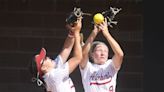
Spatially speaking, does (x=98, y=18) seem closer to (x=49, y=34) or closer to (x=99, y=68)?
(x=99, y=68)

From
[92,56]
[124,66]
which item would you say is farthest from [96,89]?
[124,66]

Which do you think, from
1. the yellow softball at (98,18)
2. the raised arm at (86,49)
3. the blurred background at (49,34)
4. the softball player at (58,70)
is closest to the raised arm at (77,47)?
the softball player at (58,70)

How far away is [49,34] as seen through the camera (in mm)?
7574

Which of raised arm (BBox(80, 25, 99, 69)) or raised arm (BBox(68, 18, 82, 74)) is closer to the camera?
raised arm (BBox(68, 18, 82, 74))

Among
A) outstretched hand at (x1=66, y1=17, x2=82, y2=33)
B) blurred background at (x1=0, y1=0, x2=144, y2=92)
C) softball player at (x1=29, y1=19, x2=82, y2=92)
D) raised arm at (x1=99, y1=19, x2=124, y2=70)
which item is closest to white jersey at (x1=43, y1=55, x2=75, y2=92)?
softball player at (x1=29, y1=19, x2=82, y2=92)

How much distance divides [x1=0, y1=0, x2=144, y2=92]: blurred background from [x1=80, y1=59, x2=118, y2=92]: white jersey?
2.19 m

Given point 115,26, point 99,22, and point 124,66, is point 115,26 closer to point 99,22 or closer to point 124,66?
point 124,66

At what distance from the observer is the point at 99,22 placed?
4988 millimetres

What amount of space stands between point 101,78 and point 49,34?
240cm

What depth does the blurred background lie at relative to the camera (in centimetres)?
754

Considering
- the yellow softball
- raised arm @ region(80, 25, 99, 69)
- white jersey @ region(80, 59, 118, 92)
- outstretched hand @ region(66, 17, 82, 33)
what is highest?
the yellow softball

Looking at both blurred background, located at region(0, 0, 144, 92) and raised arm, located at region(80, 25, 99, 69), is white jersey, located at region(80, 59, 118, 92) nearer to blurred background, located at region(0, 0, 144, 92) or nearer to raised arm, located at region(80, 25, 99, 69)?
raised arm, located at region(80, 25, 99, 69)

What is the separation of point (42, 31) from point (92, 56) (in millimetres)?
2285

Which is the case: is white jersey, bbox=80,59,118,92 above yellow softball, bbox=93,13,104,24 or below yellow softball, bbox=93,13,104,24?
below
